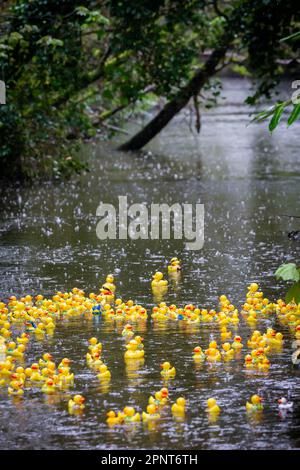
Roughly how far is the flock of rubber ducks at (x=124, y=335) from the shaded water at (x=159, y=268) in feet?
0.30

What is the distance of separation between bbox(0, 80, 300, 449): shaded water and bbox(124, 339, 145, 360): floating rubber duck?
0.28ft

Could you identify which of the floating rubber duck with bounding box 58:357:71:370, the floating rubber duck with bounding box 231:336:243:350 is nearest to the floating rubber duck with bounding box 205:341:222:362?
the floating rubber duck with bounding box 231:336:243:350

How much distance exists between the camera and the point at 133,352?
756 cm

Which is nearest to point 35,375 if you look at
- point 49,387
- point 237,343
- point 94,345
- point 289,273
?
point 49,387

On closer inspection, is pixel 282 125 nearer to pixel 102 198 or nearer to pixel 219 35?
pixel 219 35

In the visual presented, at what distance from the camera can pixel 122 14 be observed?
15.9 m

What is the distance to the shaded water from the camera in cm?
602

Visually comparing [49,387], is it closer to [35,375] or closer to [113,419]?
[35,375]

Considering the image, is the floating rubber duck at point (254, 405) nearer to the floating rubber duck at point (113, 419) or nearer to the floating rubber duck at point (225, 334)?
the floating rubber duck at point (113, 419)

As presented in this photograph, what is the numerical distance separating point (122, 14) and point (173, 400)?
10.7 metres

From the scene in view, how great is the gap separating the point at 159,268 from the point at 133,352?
11.5ft

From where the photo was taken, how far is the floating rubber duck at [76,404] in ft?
21.0

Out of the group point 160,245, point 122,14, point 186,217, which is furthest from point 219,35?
point 160,245

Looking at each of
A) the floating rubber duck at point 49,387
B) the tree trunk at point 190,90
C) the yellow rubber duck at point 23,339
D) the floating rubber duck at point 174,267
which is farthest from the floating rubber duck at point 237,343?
the tree trunk at point 190,90
